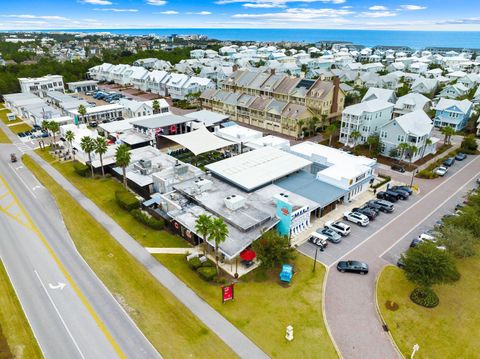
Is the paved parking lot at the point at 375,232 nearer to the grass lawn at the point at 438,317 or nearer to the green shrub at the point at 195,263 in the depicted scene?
the grass lawn at the point at 438,317

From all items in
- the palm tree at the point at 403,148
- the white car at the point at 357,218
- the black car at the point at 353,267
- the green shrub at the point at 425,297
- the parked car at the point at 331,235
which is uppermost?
the palm tree at the point at 403,148

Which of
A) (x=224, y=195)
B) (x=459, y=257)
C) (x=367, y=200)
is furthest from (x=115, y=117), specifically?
(x=459, y=257)

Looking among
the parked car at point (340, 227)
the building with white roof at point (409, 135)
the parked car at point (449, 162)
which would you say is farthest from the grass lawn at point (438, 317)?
the building with white roof at point (409, 135)

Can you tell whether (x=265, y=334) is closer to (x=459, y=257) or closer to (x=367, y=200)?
(x=459, y=257)

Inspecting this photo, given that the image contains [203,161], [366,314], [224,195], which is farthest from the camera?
[203,161]

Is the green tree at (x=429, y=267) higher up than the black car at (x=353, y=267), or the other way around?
the green tree at (x=429, y=267)

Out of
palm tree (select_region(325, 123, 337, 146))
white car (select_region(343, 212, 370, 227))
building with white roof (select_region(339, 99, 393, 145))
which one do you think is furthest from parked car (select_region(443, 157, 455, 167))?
white car (select_region(343, 212, 370, 227))

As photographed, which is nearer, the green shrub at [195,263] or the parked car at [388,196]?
the green shrub at [195,263]
